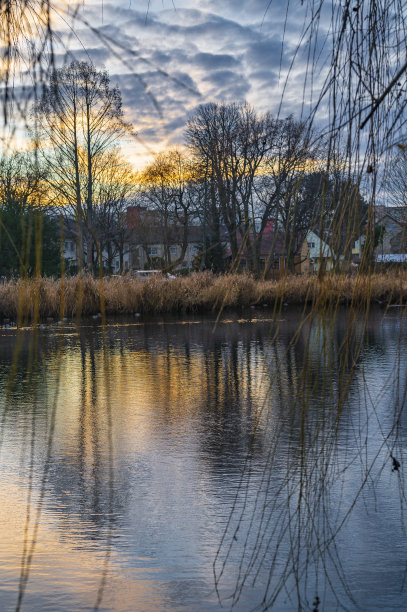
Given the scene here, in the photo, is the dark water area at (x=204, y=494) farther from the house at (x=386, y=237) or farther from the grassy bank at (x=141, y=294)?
the grassy bank at (x=141, y=294)

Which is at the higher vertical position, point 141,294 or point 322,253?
point 322,253

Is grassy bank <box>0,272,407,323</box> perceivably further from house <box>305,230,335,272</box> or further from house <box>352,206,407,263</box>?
house <box>305,230,335,272</box>

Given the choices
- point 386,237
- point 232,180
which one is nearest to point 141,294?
point 232,180

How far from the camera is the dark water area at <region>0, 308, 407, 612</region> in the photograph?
3289mm

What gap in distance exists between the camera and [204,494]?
194 inches

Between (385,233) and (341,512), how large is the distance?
215cm

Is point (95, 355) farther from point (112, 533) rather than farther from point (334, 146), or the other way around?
point (334, 146)

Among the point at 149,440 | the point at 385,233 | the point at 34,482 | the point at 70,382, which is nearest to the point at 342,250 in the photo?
the point at 385,233

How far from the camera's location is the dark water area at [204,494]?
329 centimetres

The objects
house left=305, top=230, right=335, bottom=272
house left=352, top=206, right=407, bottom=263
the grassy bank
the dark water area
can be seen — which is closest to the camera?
house left=305, top=230, right=335, bottom=272

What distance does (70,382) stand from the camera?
391 inches

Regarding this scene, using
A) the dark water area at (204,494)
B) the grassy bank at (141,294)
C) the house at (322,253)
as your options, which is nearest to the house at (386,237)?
the house at (322,253)

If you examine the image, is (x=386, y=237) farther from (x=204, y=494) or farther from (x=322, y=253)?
(x=204, y=494)

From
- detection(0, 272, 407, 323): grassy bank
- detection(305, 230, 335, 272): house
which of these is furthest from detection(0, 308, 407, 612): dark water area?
detection(0, 272, 407, 323): grassy bank
